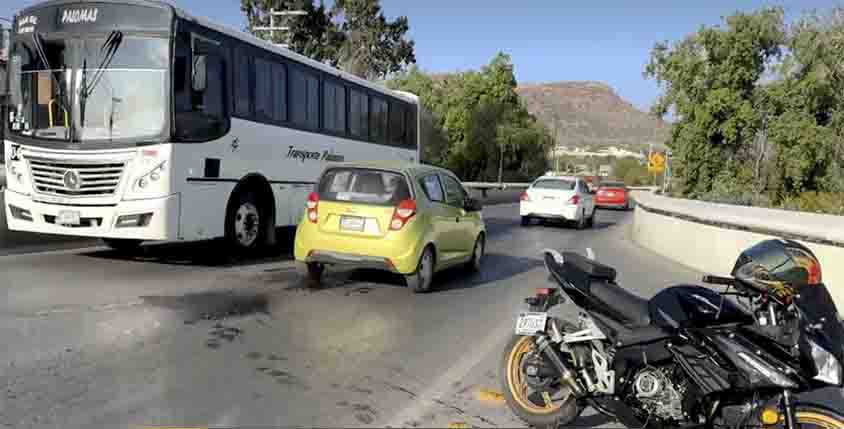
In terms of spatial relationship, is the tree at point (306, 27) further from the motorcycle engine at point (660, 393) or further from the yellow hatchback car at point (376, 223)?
the motorcycle engine at point (660, 393)

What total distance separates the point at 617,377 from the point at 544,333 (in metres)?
0.54

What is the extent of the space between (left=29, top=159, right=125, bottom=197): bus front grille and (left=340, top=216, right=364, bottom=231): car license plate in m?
3.16

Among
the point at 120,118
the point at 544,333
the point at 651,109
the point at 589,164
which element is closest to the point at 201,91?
the point at 120,118

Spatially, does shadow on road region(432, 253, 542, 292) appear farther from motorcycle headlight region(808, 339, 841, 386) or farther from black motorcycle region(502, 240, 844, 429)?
motorcycle headlight region(808, 339, 841, 386)

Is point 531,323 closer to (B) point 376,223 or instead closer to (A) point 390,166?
(B) point 376,223

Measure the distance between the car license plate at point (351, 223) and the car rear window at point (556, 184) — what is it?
13.0 meters

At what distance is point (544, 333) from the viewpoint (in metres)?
4.26

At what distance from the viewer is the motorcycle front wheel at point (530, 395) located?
4.15 meters

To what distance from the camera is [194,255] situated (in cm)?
1153

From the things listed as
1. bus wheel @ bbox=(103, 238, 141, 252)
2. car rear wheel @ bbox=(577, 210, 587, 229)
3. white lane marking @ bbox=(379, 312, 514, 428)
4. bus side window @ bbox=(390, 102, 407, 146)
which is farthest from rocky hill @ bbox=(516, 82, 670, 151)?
white lane marking @ bbox=(379, 312, 514, 428)

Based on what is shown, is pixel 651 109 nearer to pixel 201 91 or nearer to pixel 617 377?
pixel 201 91

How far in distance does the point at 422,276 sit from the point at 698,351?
526 centimetres

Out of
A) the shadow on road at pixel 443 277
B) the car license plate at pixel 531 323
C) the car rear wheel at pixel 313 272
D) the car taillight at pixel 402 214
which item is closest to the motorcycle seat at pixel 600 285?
the car license plate at pixel 531 323

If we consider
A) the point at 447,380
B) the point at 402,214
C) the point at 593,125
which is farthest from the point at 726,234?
the point at 593,125
